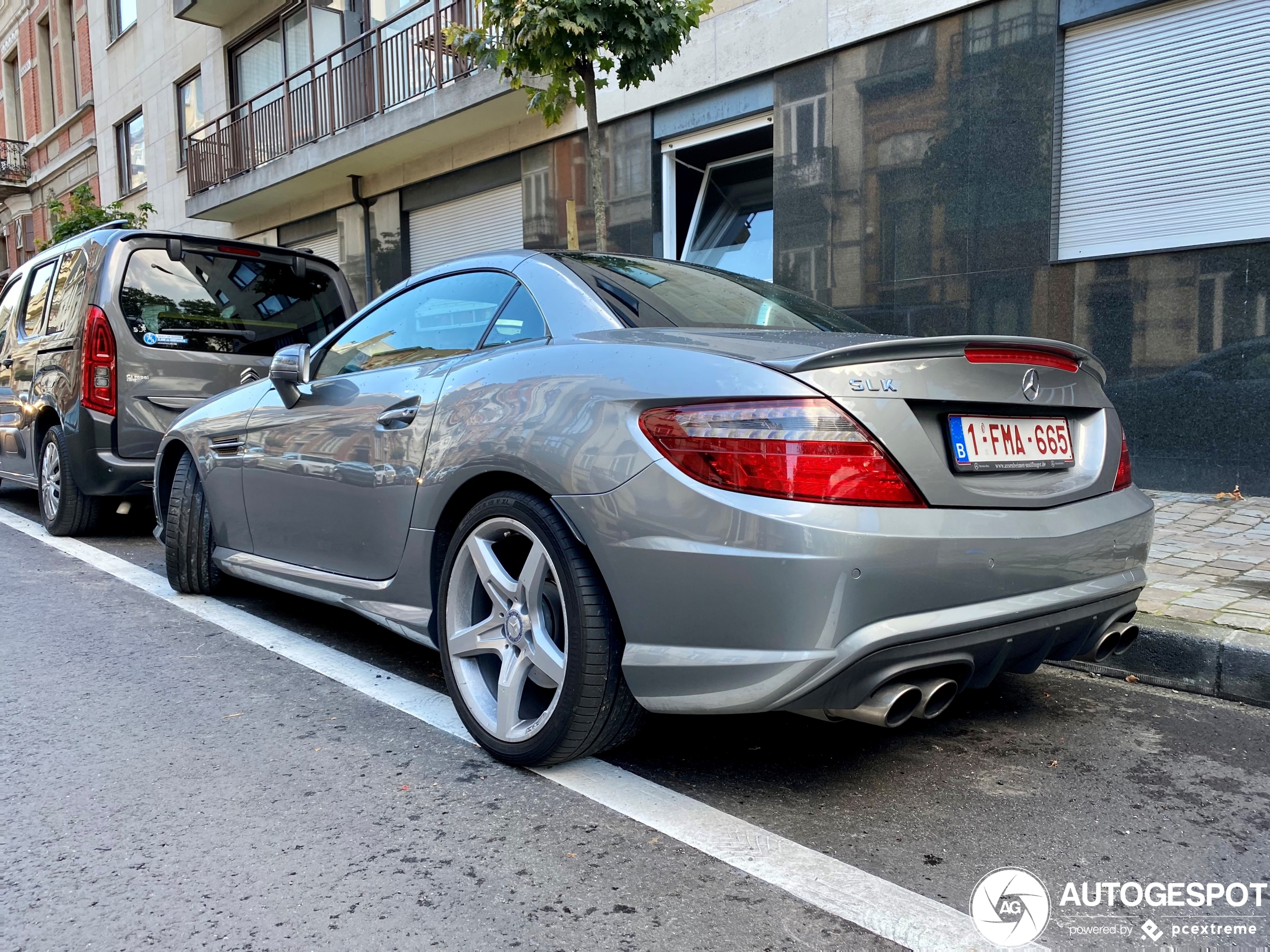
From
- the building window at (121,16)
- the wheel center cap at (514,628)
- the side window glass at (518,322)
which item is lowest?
the wheel center cap at (514,628)

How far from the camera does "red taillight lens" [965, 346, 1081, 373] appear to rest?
7.86 feet

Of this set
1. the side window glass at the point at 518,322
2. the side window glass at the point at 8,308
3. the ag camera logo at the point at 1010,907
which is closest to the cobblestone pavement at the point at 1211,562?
the ag camera logo at the point at 1010,907

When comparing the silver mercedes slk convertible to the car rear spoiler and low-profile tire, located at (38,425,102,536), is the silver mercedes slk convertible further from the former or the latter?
low-profile tire, located at (38,425,102,536)

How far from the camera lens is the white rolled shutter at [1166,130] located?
258 inches

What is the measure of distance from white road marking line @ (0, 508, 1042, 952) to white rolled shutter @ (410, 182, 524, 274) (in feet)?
30.7

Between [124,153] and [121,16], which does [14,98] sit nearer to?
[121,16]

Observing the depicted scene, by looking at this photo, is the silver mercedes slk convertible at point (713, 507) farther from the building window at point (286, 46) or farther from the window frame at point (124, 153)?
the window frame at point (124, 153)

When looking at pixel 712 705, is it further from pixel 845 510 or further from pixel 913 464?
pixel 913 464

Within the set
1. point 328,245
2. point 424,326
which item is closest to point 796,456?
point 424,326

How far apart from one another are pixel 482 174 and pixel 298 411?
32.6 ft

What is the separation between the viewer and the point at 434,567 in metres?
2.96

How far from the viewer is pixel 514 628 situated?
2.66 m

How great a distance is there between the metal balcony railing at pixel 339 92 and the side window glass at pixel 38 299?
16.3 feet

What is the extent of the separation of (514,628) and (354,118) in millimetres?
13214
